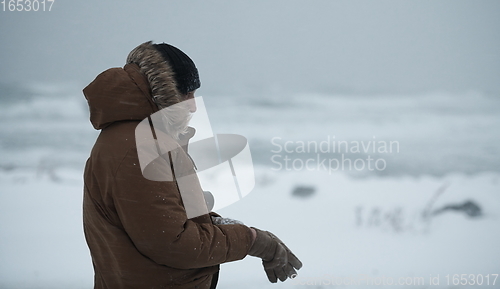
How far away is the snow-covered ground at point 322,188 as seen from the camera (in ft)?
7.55

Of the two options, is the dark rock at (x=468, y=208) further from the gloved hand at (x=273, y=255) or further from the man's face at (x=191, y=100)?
the man's face at (x=191, y=100)

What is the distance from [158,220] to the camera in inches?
28.6

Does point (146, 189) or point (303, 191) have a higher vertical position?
point (146, 189)

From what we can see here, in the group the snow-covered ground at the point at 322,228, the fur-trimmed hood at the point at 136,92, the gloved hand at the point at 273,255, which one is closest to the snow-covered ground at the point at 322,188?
the snow-covered ground at the point at 322,228

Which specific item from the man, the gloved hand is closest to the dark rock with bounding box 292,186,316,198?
the gloved hand

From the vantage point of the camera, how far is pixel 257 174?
99.9 inches

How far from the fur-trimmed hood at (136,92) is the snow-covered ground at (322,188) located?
1.66 metres

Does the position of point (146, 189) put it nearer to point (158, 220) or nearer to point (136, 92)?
point (158, 220)

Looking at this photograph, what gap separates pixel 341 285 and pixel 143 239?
1.80m

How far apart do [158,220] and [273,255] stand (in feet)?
1.21

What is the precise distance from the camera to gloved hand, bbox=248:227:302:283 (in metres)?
0.94

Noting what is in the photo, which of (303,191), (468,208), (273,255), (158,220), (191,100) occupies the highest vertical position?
(191,100)

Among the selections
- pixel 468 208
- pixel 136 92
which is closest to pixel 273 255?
pixel 136 92

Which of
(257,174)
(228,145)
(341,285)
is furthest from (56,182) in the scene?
(341,285)
